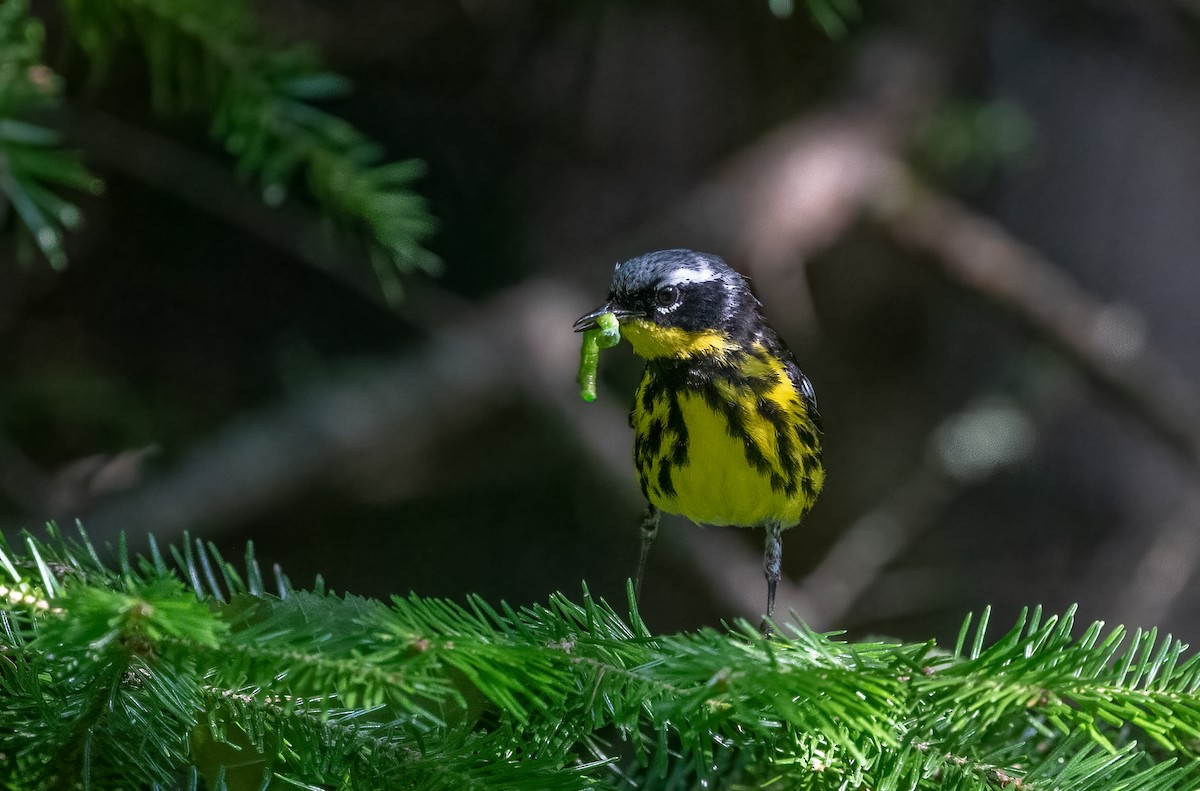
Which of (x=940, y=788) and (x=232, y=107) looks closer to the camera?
(x=940, y=788)

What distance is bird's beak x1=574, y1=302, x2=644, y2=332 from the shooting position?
938 mm

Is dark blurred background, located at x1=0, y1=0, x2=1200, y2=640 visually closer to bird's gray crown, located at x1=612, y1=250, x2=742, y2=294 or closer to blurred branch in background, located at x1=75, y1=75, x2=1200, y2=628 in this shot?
blurred branch in background, located at x1=75, y1=75, x2=1200, y2=628

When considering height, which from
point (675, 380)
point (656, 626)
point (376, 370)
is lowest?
point (656, 626)

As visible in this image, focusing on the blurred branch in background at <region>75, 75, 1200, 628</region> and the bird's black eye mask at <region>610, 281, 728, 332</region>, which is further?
the blurred branch in background at <region>75, 75, 1200, 628</region>

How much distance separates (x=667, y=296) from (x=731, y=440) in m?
0.15

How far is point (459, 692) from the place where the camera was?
1.50 ft

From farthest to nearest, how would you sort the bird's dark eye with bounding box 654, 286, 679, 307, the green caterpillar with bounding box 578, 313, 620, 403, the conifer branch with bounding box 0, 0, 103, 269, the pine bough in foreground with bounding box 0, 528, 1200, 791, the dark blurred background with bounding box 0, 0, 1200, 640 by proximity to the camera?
the dark blurred background with bounding box 0, 0, 1200, 640, the bird's dark eye with bounding box 654, 286, 679, 307, the green caterpillar with bounding box 578, 313, 620, 403, the conifer branch with bounding box 0, 0, 103, 269, the pine bough in foreground with bounding box 0, 528, 1200, 791

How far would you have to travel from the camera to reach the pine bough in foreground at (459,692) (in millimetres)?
425

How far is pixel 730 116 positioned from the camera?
62.5 inches

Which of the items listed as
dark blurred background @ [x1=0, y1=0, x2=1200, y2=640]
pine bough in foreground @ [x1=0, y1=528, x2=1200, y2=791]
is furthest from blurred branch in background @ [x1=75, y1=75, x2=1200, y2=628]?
pine bough in foreground @ [x1=0, y1=528, x2=1200, y2=791]

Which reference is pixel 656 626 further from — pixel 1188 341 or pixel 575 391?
pixel 1188 341

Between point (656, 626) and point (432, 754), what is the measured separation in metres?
1.13

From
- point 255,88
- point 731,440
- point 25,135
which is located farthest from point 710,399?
point 25,135

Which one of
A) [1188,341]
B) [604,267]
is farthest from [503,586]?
[1188,341]
